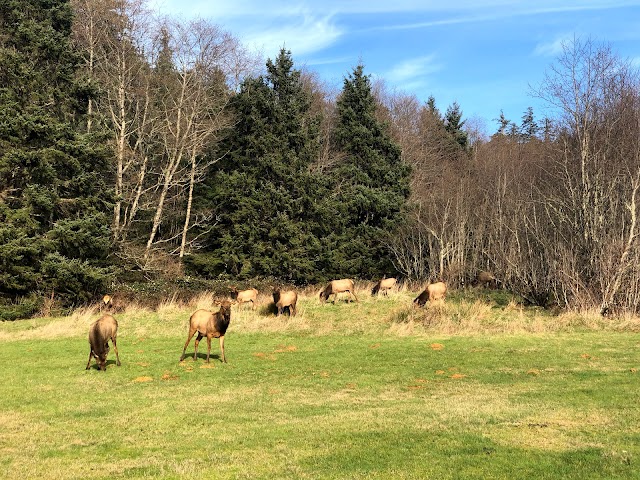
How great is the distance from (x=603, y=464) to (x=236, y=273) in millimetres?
32802

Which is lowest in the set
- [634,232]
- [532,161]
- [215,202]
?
[634,232]

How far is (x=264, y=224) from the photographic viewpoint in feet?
124

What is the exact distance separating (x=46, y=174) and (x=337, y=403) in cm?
2210

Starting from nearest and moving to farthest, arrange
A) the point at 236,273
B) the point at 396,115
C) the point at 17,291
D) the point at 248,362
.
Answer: the point at 248,362 → the point at 17,291 → the point at 236,273 → the point at 396,115

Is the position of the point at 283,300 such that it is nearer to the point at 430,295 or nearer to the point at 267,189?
the point at 430,295

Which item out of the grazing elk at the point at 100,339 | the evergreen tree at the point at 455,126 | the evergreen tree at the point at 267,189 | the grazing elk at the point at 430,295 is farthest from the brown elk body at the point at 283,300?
the evergreen tree at the point at 455,126

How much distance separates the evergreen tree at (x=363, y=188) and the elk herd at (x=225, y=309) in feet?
29.6

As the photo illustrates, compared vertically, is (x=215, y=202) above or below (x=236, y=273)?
above

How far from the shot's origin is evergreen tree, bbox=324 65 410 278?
133 feet

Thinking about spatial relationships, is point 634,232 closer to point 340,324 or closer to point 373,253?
point 340,324

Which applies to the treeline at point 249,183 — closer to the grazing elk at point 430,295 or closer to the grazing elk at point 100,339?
the grazing elk at point 430,295

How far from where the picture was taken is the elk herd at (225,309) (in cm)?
1297

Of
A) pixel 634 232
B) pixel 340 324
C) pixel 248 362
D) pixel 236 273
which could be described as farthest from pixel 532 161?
pixel 248 362

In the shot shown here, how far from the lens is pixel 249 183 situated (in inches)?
1481
